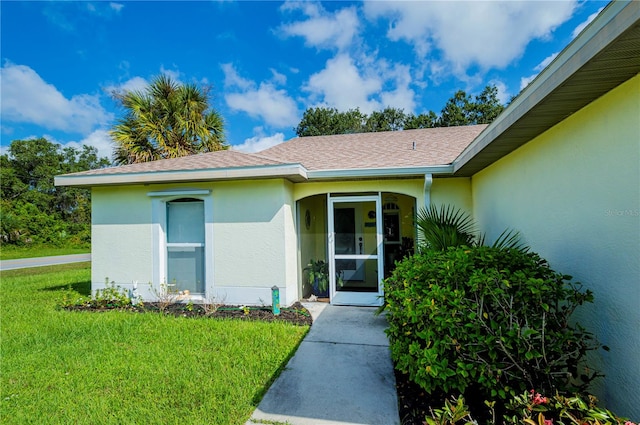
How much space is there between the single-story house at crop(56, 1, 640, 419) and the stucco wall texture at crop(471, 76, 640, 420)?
1 cm

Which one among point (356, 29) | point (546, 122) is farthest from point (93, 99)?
point (546, 122)

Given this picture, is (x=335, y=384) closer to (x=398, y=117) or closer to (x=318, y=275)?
(x=318, y=275)

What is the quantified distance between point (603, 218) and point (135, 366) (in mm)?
5660

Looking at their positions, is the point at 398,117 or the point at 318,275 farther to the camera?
the point at 398,117

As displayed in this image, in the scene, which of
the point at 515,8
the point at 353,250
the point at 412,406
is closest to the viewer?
the point at 412,406

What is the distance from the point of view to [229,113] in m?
15.7

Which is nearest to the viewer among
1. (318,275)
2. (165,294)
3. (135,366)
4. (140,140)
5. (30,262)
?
(135,366)

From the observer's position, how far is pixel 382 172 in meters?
6.41

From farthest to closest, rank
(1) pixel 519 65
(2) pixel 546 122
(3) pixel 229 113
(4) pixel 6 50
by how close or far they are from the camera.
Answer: (3) pixel 229 113
(4) pixel 6 50
(1) pixel 519 65
(2) pixel 546 122

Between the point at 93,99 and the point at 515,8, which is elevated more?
the point at 93,99

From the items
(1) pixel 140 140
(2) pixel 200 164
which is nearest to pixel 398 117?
(1) pixel 140 140

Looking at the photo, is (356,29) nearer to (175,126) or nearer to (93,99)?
(175,126)

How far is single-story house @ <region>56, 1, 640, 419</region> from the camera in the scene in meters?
2.43

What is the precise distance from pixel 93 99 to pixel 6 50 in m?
7.11
